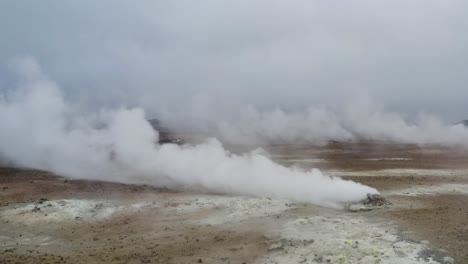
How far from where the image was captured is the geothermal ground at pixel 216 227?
14.5 m

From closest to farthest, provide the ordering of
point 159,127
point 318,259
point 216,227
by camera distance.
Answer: point 318,259 → point 216,227 → point 159,127

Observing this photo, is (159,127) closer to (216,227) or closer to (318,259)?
(216,227)

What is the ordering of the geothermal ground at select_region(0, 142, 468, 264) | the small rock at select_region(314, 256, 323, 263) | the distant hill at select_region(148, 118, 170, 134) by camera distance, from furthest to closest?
the distant hill at select_region(148, 118, 170, 134)
the geothermal ground at select_region(0, 142, 468, 264)
the small rock at select_region(314, 256, 323, 263)

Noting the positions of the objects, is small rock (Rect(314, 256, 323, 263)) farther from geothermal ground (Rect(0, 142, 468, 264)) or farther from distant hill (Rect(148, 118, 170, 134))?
distant hill (Rect(148, 118, 170, 134))

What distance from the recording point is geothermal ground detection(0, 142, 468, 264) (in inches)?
569

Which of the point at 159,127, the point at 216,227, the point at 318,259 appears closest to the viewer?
the point at 318,259

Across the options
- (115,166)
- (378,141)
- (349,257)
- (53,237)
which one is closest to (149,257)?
(53,237)

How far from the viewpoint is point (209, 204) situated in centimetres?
2173

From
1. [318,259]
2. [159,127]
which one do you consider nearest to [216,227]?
[318,259]

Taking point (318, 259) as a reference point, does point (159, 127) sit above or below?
above

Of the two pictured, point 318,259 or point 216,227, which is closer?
point 318,259

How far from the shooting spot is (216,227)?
17.9m

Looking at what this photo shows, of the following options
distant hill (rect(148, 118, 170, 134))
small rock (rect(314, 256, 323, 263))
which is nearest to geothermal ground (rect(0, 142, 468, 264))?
small rock (rect(314, 256, 323, 263))

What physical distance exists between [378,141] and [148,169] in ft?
163
